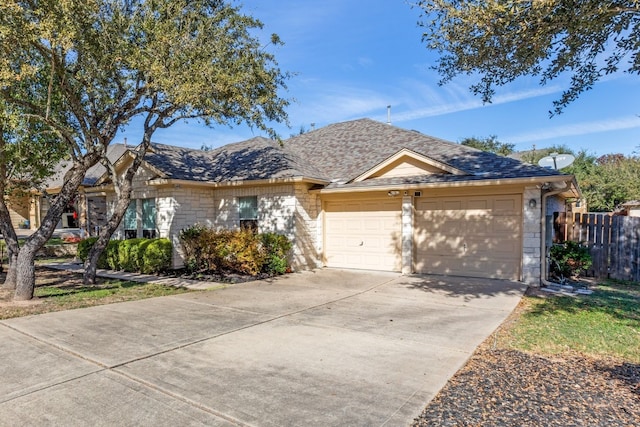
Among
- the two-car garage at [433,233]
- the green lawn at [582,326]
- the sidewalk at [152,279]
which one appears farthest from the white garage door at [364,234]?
the green lawn at [582,326]

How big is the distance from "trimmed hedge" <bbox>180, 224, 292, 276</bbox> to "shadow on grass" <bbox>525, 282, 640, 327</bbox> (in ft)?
22.3

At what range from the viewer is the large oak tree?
6.72 metres

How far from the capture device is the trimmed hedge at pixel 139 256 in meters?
11.6

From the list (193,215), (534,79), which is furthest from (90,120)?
(534,79)

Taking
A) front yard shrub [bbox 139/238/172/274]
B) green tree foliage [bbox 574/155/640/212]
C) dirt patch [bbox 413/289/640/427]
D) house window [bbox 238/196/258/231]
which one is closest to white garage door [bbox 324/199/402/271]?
house window [bbox 238/196/258/231]

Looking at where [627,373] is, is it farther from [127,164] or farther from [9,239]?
[127,164]

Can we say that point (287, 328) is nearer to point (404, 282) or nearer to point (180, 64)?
point (404, 282)

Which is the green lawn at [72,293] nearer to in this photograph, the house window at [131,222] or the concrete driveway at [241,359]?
the concrete driveway at [241,359]

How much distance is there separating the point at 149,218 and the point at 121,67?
6553mm

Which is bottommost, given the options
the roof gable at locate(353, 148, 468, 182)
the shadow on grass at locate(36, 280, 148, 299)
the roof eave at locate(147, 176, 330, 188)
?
the shadow on grass at locate(36, 280, 148, 299)

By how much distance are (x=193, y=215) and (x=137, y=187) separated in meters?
2.58

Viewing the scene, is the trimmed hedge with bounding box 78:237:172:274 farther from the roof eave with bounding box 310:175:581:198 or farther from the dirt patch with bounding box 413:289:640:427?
the dirt patch with bounding box 413:289:640:427

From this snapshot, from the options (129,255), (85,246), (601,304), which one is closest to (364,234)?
(601,304)

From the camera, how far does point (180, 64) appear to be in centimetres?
753
